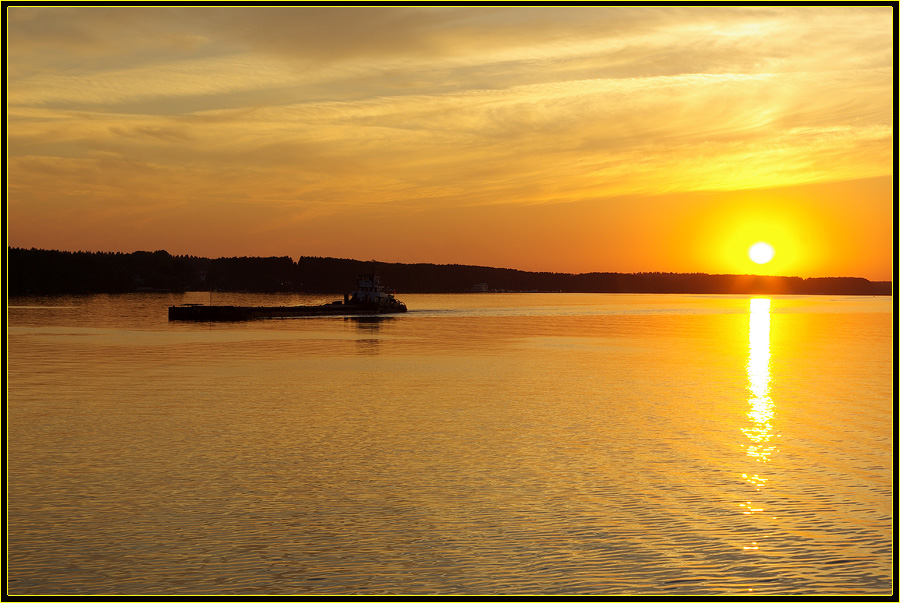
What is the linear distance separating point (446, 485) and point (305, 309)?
125 meters

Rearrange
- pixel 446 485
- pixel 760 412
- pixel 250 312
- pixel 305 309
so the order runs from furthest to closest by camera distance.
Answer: pixel 305 309, pixel 250 312, pixel 760 412, pixel 446 485

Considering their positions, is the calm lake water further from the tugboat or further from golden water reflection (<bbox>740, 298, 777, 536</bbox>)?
the tugboat

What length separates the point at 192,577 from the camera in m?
13.4

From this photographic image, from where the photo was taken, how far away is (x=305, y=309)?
142625mm

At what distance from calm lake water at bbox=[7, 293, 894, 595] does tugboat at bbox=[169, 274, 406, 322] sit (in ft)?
273

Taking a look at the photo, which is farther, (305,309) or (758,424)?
→ (305,309)

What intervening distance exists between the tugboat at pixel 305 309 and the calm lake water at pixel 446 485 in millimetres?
83342

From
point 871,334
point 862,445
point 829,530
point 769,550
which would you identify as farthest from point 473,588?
point 871,334

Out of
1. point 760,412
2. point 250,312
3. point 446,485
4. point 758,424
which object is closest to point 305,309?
point 250,312

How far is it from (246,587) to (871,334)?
3904 inches

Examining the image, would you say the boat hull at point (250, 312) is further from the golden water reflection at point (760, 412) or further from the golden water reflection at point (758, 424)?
the golden water reflection at point (758, 424)

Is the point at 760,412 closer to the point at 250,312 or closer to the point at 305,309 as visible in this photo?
the point at 250,312

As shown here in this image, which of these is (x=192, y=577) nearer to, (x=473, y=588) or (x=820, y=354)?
(x=473, y=588)

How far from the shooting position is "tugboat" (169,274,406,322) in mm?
129125
